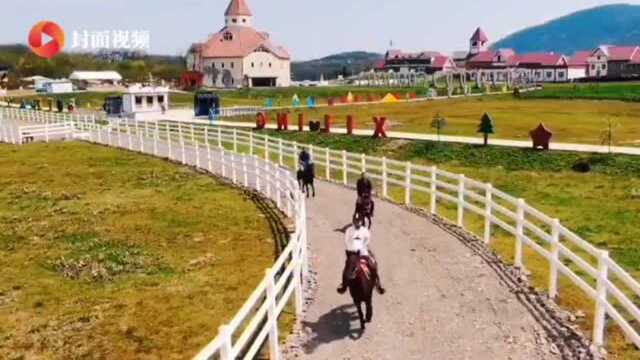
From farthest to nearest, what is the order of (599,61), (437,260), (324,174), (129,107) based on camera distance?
(599,61), (129,107), (324,174), (437,260)

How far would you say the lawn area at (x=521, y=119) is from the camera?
41062 millimetres

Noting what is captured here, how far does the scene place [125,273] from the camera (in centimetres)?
1599

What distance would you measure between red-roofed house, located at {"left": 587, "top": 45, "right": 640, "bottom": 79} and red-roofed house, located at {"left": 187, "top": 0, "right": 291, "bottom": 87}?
6838 centimetres

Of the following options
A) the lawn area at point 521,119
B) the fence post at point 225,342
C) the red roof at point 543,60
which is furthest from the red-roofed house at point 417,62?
the fence post at point 225,342

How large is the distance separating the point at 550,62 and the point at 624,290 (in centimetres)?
15199

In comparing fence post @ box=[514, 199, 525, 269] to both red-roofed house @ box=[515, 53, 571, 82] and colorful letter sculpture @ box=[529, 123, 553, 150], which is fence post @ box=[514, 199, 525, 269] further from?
red-roofed house @ box=[515, 53, 571, 82]

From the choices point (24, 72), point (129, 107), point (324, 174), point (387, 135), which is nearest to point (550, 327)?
point (324, 174)

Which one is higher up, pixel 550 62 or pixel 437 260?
pixel 550 62

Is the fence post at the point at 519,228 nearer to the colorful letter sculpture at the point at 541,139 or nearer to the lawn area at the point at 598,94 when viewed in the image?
the colorful letter sculpture at the point at 541,139

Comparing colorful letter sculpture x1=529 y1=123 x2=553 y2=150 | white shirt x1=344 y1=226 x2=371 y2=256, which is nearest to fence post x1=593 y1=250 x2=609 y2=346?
white shirt x1=344 y1=226 x2=371 y2=256

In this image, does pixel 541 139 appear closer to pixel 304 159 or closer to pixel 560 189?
pixel 560 189

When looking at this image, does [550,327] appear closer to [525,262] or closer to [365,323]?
→ [365,323]

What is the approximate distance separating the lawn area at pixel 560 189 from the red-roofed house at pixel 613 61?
12264cm

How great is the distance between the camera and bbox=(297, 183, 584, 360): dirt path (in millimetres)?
10305
